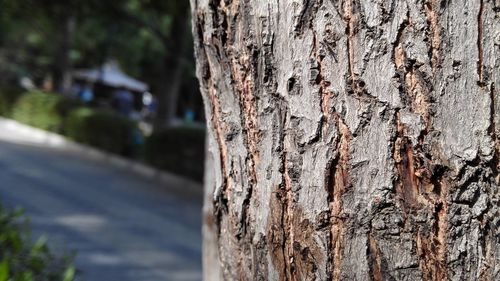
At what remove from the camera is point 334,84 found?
156cm

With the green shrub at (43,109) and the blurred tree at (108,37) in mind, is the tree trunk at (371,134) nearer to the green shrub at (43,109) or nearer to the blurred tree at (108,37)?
the blurred tree at (108,37)

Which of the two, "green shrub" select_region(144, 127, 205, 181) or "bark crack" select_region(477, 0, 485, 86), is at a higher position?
"green shrub" select_region(144, 127, 205, 181)

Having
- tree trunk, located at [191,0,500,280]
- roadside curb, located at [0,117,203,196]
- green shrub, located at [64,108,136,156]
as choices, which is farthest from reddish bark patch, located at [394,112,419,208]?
green shrub, located at [64,108,136,156]

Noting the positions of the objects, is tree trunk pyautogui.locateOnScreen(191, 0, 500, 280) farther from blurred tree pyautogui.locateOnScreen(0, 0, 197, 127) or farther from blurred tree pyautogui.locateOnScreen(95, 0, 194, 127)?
blurred tree pyautogui.locateOnScreen(95, 0, 194, 127)

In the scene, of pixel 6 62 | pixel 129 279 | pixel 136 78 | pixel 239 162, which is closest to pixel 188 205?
pixel 129 279

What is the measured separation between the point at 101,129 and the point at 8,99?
8762 millimetres

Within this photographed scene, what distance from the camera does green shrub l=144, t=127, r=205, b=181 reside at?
17.6 m

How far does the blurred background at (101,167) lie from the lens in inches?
392

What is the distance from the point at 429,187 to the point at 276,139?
0.95 feet

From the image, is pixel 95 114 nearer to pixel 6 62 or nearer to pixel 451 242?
pixel 6 62

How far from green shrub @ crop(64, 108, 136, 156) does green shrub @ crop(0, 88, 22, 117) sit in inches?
210

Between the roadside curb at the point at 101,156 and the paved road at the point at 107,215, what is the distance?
0.25 m

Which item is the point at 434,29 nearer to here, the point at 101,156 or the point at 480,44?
the point at 480,44

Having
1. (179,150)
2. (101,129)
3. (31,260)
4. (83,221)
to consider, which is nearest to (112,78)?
(101,129)
